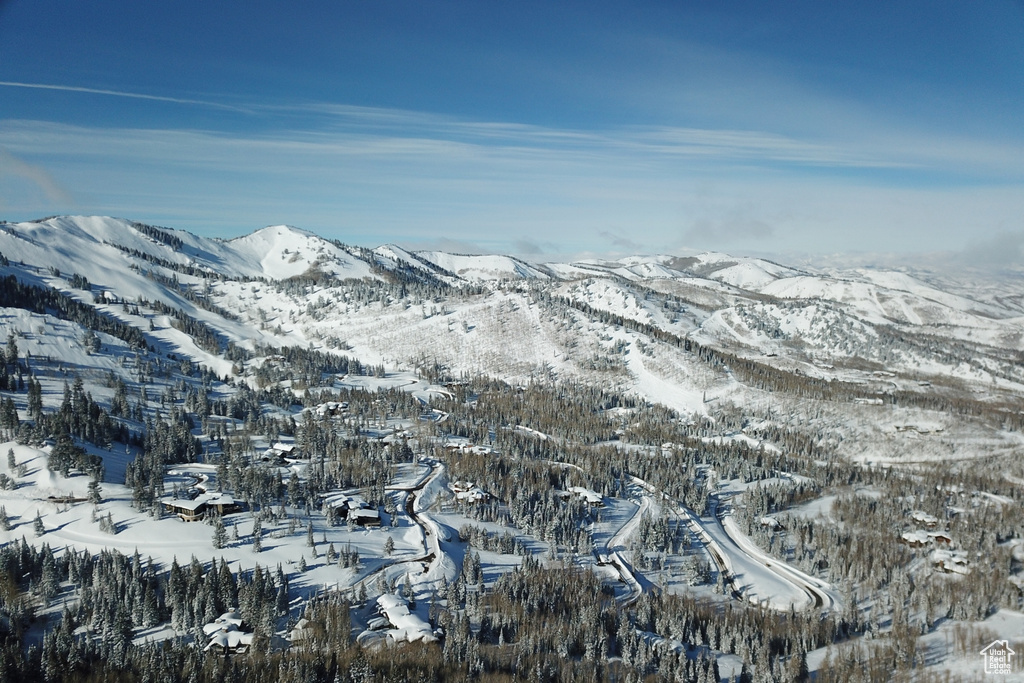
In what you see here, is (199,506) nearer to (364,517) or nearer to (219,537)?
(219,537)

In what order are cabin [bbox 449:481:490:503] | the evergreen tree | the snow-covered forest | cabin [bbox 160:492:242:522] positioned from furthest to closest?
1. cabin [bbox 449:481:490:503]
2. cabin [bbox 160:492:242:522]
3. the evergreen tree
4. the snow-covered forest

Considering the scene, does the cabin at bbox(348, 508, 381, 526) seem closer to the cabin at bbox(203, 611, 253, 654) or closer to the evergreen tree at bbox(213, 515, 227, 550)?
the evergreen tree at bbox(213, 515, 227, 550)

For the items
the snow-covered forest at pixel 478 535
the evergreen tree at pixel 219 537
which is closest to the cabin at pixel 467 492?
the snow-covered forest at pixel 478 535

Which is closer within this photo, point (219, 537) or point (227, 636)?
point (227, 636)

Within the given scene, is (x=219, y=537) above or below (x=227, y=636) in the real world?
above

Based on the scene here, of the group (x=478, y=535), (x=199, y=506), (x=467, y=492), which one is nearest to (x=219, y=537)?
(x=199, y=506)

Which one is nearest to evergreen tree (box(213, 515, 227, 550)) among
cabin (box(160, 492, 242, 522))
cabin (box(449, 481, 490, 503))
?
cabin (box(160, 492, 242, 522))

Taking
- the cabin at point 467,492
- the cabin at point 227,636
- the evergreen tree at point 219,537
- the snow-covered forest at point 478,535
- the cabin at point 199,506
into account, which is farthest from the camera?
the cabin at point 467,492

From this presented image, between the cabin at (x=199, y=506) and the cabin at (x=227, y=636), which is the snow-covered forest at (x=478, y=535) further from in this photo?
the cabin at (x=199, y=506)
